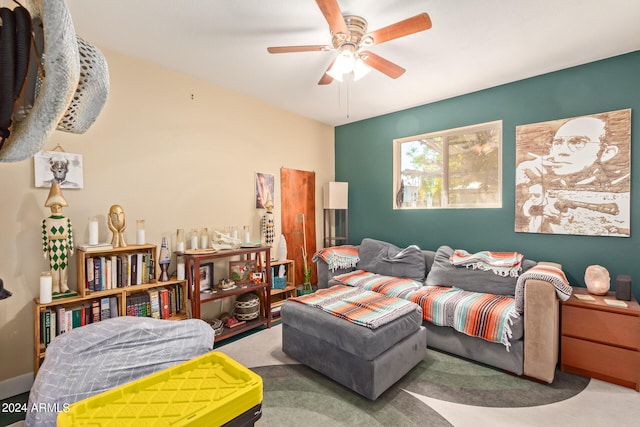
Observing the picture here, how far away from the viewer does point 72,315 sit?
7.21ft

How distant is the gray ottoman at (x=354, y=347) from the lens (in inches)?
78.5

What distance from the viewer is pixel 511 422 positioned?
1823 millimetres

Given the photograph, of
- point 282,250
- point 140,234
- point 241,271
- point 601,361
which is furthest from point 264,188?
point 601,361

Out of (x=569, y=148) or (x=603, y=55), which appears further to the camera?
(x=569, y=148)

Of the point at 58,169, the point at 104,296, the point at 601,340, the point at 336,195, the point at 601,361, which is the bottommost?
the point at 601,361

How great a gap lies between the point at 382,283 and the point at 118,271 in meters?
2.50

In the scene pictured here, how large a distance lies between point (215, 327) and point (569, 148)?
150 inches

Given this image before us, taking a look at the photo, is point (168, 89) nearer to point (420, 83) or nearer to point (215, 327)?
point (215, 327)

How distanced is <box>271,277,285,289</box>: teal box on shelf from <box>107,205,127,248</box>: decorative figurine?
1697 mm

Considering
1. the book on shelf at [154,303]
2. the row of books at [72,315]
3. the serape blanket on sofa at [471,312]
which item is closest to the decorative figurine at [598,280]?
the serape blanket on sofa at [471,312]

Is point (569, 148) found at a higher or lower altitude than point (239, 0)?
lower

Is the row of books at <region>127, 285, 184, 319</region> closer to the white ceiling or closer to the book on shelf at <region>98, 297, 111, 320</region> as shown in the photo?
the book on shelf at <region>98, 297, 111, 320</region>

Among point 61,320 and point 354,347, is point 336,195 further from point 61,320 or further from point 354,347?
point 61,320

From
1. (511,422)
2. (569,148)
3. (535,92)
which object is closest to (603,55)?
(535,92)
